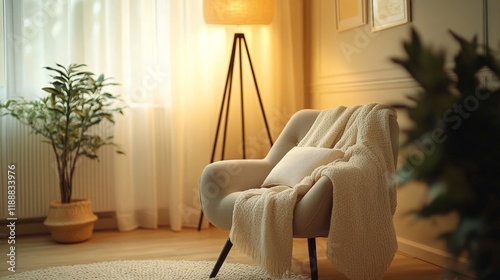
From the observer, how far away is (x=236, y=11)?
3.58m

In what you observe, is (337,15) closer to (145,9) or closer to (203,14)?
(203,14)

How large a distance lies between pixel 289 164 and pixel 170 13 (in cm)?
176

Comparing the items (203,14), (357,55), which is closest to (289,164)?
(357,55)

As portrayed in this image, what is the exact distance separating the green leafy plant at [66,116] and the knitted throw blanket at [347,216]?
147 centimetres

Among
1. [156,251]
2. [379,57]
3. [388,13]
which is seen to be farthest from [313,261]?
[388,13]

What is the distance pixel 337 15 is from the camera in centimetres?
375

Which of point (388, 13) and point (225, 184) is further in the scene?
point (388, 13)

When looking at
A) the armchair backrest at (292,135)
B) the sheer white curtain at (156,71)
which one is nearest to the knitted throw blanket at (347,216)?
the armchair backrest at (292,135)

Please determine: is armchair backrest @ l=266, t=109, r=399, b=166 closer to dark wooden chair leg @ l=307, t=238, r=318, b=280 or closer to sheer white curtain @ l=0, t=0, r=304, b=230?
dark wooden chair leg @ l=307, t=238, r=318, b=280

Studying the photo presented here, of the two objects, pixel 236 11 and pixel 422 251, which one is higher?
pixel 236 11

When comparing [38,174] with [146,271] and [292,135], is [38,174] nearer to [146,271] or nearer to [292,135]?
[146,271]

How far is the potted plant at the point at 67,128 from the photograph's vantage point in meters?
3.40

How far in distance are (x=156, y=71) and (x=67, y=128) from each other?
81 cm

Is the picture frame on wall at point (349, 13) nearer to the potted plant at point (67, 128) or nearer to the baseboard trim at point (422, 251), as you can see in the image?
the baseboard trim at point (422, 251)
